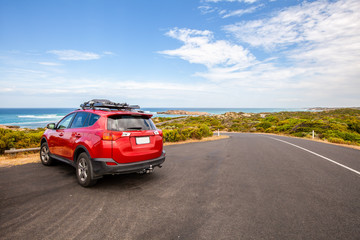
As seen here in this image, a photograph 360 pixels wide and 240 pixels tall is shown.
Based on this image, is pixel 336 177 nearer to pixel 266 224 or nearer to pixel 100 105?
pixel 266 224

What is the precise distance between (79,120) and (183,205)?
3548mm

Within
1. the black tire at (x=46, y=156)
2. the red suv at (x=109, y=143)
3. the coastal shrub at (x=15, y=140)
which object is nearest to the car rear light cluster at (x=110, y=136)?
the red suv at (x=109, y=143)

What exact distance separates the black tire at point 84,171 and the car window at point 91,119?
737 millimetres

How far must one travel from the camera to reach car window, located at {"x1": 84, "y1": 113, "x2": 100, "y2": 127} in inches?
182

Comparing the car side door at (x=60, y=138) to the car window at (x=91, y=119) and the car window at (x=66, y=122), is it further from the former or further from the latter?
the car window at (x=91, y=119)

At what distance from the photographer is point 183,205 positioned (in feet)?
12.1

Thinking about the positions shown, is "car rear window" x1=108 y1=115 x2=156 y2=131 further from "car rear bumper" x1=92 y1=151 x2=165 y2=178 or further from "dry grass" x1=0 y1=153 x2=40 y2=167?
"dry grass" x1=0 y1=153 x2=40 y2=167

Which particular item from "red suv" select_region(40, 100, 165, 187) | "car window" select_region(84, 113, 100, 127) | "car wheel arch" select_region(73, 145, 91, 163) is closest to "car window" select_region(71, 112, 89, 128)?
"red suv" select_region(40, 100, 165, 187)

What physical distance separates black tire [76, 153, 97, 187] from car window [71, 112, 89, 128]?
869 millimetres

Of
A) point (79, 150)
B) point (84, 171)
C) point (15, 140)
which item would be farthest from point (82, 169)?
point (15, 140)

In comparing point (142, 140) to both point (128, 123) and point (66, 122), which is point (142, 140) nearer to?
Answer: point (128, 123)

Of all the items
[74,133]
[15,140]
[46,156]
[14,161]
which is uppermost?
[74,133]

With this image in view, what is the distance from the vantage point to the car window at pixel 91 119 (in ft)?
15.1

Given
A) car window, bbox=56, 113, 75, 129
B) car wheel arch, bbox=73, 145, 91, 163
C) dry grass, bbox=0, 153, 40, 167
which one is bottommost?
dry grass, bbox=0, 153, 40, 167
